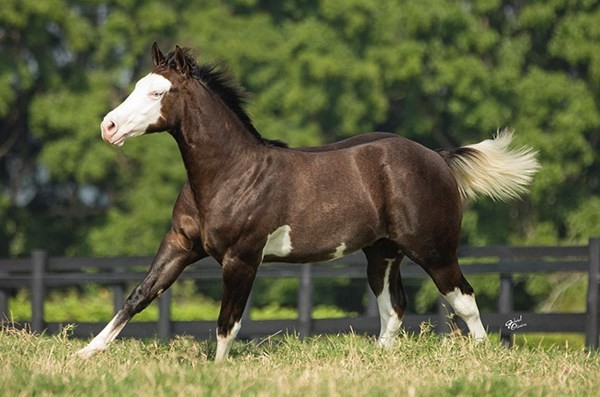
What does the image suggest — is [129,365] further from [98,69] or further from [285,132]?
[98,69]

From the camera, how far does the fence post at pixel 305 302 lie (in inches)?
486

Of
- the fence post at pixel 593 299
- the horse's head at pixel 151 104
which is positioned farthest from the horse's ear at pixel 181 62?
the fence post at pixel 593 299

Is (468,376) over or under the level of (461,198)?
under

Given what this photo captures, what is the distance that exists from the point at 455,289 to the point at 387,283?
0.50 meters

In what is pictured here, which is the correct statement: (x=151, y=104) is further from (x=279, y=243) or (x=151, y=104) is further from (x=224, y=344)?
(x=224, y=344)

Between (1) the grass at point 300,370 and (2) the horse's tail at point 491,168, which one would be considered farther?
(2) the horse's tail at point 491,168

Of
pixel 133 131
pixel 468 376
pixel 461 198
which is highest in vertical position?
pixel 133 131

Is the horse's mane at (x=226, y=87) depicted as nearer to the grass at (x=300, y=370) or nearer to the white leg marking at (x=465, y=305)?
the grass at (x=300, y=370)

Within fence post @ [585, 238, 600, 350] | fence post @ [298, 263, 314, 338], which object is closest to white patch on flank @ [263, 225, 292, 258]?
fence post @ [298, 263, 314, 338]

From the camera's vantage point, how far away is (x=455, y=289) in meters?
8.60

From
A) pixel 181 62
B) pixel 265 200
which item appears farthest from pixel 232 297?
pixel 181 62

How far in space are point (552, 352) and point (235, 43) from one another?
18.4 m

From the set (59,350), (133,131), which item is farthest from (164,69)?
(59,350)

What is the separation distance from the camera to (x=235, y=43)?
25.9 m
